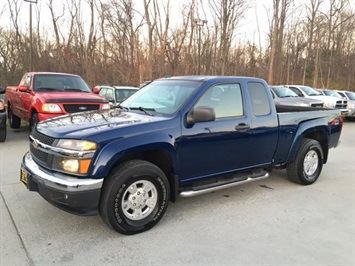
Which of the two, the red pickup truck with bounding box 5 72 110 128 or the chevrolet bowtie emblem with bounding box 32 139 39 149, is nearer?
the chevrolet bowtie emblem with bounding box 32 139 39 149

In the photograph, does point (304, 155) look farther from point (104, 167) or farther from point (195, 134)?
point (104, 167)

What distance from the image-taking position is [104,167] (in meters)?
A: 3.10

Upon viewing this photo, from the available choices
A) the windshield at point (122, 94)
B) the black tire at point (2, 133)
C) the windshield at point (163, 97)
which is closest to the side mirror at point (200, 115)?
the windshield at point (163, 97)

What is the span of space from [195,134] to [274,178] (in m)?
2.65

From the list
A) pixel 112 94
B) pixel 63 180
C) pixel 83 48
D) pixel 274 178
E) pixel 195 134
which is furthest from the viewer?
pixel 83 48

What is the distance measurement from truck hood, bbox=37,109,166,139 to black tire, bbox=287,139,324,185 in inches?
109

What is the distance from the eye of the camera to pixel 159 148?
3.47 metres

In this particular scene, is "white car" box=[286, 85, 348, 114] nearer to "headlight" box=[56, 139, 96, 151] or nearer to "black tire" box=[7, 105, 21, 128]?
"black tire" box=[7, 105, 21, 128]

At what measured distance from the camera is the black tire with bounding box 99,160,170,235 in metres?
3.21

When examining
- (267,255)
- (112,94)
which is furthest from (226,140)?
(112,94)

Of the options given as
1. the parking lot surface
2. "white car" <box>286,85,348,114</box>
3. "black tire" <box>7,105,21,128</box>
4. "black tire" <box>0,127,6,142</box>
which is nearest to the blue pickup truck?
the parking lot surface

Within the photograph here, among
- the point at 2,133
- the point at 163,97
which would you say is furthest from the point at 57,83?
the point at 163,97

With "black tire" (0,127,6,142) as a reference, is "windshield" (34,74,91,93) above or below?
above

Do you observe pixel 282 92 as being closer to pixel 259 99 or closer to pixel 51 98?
pixel 259 99
